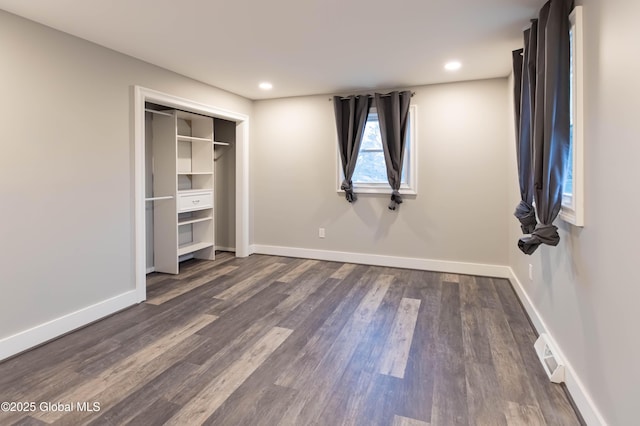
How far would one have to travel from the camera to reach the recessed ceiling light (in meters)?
3.53

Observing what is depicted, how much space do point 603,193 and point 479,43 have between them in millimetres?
1945

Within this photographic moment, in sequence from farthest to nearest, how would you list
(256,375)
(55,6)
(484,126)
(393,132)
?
(393,132) → (484,126) → (55,6) → (256,375)

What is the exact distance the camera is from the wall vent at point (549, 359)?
2.04 metres

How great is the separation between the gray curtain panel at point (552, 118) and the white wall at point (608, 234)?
0.42ft

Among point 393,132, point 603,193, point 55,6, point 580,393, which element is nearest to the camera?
point 603,193

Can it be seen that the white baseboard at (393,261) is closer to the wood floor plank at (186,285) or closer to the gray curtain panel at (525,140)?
the wood floor plank at (186,285)

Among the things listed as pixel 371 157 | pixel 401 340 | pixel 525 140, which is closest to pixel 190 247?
pixel 371 157

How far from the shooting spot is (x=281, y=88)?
4535 millimetres

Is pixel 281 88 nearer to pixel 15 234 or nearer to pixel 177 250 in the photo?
pixel 177 250

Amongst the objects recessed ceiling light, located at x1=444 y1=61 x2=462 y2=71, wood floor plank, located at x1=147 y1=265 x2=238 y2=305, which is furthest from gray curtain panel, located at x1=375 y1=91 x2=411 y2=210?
wood floor plank, located at x1=147 y1=265 x2=238 y2=305

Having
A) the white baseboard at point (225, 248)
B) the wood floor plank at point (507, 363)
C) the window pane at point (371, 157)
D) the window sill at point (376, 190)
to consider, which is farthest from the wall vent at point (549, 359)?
the white baseboard at point (225, 248)

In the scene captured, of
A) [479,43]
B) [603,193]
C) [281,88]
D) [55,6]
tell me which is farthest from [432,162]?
[55,6]

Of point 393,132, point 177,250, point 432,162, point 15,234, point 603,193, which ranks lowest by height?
point 177,250

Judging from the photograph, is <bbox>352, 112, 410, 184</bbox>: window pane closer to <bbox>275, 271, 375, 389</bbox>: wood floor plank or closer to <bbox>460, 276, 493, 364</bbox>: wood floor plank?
<bbox>275, 271, 375, 389</bbox>: wood floor plank
